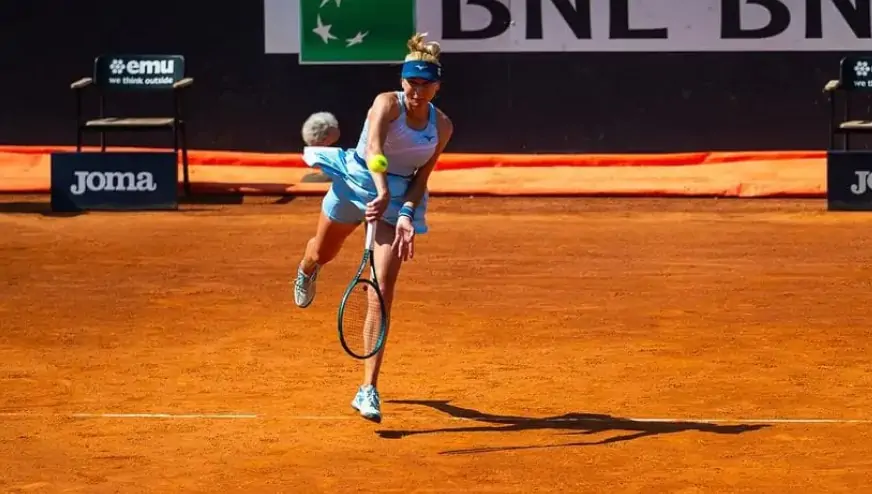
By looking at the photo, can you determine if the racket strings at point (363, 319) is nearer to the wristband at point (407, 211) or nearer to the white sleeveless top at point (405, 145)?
the wristband at point (407, 211)

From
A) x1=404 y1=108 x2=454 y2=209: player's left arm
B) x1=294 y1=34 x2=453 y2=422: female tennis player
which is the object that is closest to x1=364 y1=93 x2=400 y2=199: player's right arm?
x1=294 y1=34 x2=453 y2=422: female tennis player

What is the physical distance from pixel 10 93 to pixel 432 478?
13114 millimetres

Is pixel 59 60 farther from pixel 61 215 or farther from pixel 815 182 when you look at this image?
pixel 815 182

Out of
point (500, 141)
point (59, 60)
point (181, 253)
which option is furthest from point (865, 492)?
point (59, 60)

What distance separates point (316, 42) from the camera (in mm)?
17641

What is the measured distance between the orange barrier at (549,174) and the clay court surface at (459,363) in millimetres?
2324

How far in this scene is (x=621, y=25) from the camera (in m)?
17.5

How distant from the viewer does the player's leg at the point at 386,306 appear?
23.0 ft

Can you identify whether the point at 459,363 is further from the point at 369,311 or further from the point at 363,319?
the point at 369,311

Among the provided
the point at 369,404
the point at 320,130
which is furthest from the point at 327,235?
the point at 320,130

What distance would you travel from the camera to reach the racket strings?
704 cm

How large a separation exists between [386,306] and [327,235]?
0.86 meters

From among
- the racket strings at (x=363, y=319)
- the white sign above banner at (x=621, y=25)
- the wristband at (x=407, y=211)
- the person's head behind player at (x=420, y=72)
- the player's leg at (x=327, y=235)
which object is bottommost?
the racket strings at (x=363, y=319)

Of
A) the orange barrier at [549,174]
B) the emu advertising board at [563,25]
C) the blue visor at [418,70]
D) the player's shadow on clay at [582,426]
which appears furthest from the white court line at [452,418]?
the emu advertising board at [563,25]
